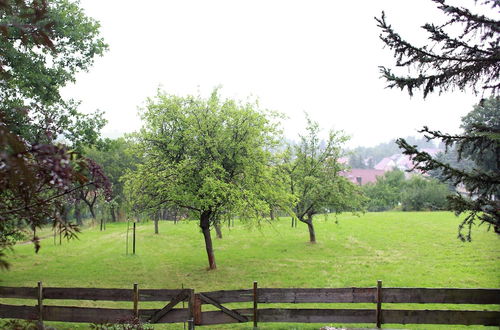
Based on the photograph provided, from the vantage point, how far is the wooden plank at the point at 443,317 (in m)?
9.72

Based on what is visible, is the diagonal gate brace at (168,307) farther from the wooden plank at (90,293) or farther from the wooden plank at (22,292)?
the wooden plank at (22,292)

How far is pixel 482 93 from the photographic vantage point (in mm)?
7590

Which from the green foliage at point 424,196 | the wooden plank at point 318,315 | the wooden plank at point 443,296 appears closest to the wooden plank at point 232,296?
the wooden plank at point 318,315

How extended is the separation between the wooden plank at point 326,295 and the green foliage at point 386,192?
57.4 m

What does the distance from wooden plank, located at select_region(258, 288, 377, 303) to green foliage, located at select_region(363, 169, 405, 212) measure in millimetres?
57436

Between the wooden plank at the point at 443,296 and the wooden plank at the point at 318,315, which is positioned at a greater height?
the wooden plank at the point at 443,296

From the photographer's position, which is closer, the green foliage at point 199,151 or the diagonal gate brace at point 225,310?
the diagonal gate brace at point 225,310

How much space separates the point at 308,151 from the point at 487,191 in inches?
877

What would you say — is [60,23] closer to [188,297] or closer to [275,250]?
[188,297]

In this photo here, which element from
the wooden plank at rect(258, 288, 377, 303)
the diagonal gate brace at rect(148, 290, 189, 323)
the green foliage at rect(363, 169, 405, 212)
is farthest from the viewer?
the green foliage at rect(363, 169, 405, 212)

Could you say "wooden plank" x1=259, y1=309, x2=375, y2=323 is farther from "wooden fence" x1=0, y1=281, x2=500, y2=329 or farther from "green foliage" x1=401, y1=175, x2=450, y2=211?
"green foliage" x1=401, y1=175, x2=450, y2=211

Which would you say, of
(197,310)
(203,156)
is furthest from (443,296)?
(203,156)

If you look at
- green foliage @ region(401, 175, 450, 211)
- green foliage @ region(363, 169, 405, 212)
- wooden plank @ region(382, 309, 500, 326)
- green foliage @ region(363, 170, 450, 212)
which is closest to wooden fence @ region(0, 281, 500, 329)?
wooden plank @ region(382, 309, 500, 326)

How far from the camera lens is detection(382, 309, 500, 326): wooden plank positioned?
972 centimetres
